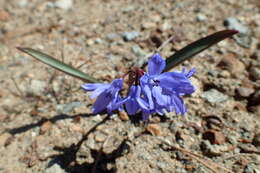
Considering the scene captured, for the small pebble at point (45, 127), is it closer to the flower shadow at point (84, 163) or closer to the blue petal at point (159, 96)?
the flower shadow at point (84, 163)

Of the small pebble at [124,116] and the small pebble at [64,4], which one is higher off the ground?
the small pebble at [64,4]

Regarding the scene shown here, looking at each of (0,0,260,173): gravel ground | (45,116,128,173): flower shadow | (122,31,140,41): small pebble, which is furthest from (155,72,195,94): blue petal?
(122,31,140,41): small pebble

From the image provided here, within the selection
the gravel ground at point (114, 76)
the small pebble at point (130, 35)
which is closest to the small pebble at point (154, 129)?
the gravel ground at point (114, 76)

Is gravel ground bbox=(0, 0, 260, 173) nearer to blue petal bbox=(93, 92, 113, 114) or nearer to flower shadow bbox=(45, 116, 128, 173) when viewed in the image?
flower shadow bbox=(45, 116, 128, 173)

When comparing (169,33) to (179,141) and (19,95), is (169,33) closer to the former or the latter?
(179,141)

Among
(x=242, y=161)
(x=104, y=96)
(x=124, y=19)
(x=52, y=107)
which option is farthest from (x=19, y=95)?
(x=242, y=161)

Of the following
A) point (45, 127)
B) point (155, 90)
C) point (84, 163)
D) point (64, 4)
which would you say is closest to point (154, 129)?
point (84, 163)
